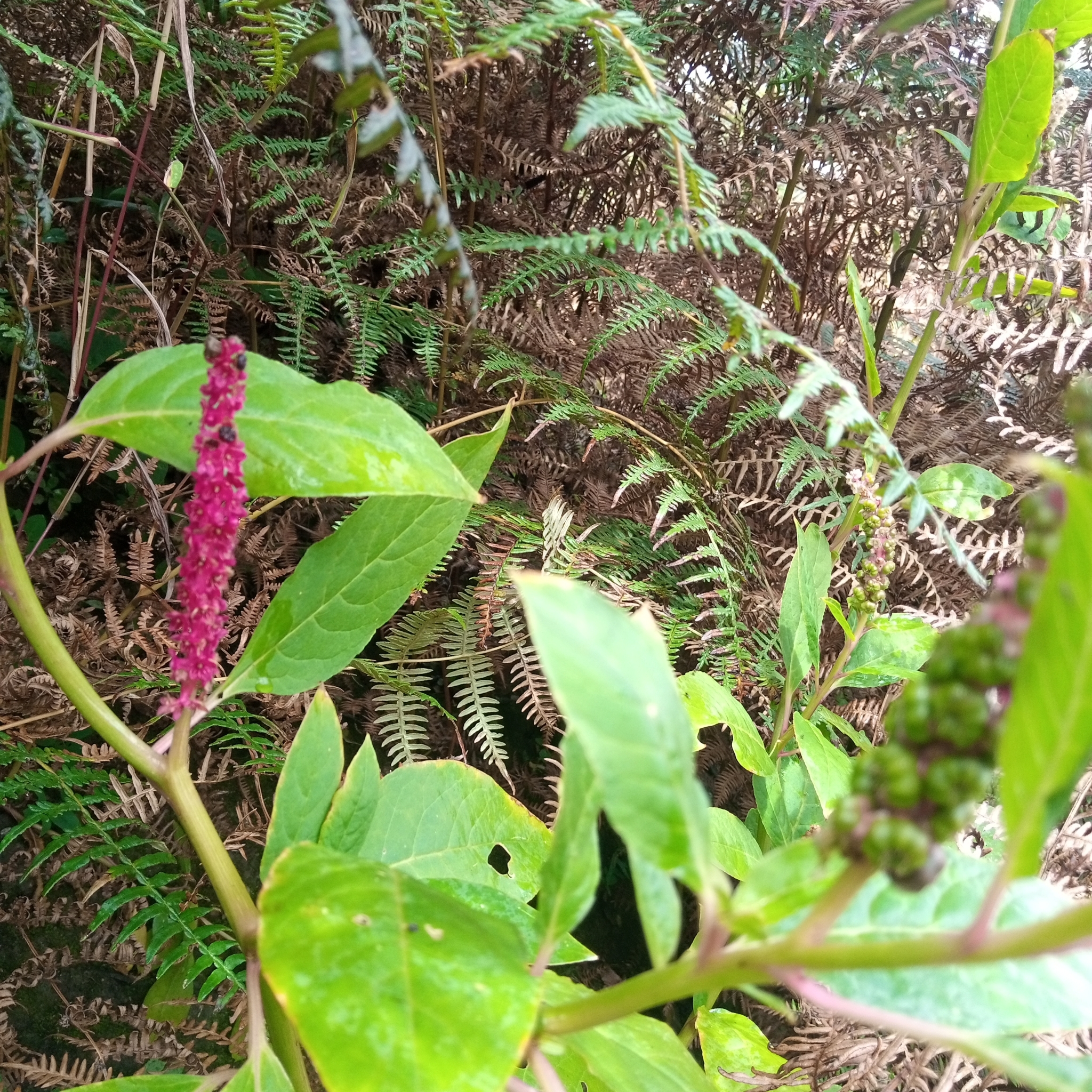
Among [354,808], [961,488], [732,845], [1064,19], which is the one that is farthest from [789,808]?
[1064,19]

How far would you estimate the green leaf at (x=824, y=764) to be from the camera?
2.48 ft

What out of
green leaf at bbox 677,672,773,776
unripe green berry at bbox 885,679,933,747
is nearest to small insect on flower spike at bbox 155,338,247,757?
unripe green berry at bbox 885,679,933,747

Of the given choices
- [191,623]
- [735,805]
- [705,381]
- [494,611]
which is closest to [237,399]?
[191,623]

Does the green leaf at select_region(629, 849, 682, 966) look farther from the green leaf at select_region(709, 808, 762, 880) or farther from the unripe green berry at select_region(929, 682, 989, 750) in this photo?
the green leaf at select_region(709, 808, 762, 880)

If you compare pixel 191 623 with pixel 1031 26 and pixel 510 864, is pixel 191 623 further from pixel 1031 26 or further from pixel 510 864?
pixel 1031 26

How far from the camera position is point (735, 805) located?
4.36ft

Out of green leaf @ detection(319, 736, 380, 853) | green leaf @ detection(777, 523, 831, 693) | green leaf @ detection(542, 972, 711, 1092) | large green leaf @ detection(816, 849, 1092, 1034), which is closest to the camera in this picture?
large green leaf @ detection(816, 849, 1092, 1034)

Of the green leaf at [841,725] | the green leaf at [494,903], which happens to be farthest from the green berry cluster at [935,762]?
the green leaf at [841,725]

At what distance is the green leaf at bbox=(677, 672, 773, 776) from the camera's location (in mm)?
787

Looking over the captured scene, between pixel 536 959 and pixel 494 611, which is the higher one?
pixel 536 959

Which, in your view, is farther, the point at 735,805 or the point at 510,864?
the point at 735,805

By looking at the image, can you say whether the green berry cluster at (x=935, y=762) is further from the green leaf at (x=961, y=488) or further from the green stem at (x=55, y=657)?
the green leaf at (x=961, y=488)

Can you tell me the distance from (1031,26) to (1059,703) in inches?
37.5

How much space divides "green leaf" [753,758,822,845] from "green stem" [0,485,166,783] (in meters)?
0.66
